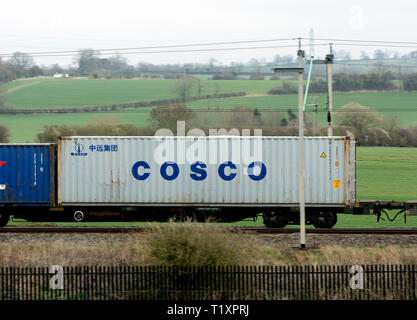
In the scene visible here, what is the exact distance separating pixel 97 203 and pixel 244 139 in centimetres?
671

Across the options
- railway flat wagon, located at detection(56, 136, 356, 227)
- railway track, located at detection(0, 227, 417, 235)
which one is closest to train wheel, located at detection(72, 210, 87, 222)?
railway track, located at detection(0, 227, 417, 235)

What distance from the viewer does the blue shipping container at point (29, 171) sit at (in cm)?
2534

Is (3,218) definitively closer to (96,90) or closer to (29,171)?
(29,171)

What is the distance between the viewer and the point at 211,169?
24844 mm

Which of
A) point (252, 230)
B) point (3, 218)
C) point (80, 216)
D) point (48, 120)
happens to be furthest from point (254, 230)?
point (48, 120)

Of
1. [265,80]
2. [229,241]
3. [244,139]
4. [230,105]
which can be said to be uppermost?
[265,80]

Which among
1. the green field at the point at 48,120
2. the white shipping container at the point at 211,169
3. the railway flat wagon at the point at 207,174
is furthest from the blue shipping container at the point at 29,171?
the green field at the point at 48,120

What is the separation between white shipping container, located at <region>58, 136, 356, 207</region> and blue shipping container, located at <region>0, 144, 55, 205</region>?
62 centimetres

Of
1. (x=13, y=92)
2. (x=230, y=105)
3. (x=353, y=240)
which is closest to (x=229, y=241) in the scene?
(x=353, y=240)

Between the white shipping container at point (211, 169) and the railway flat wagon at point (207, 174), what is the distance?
0.04 m

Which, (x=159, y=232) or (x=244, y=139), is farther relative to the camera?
(x=244, y=139)

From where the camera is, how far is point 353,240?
22969 millimetres

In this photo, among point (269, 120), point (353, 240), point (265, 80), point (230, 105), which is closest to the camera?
point (353, 240)
